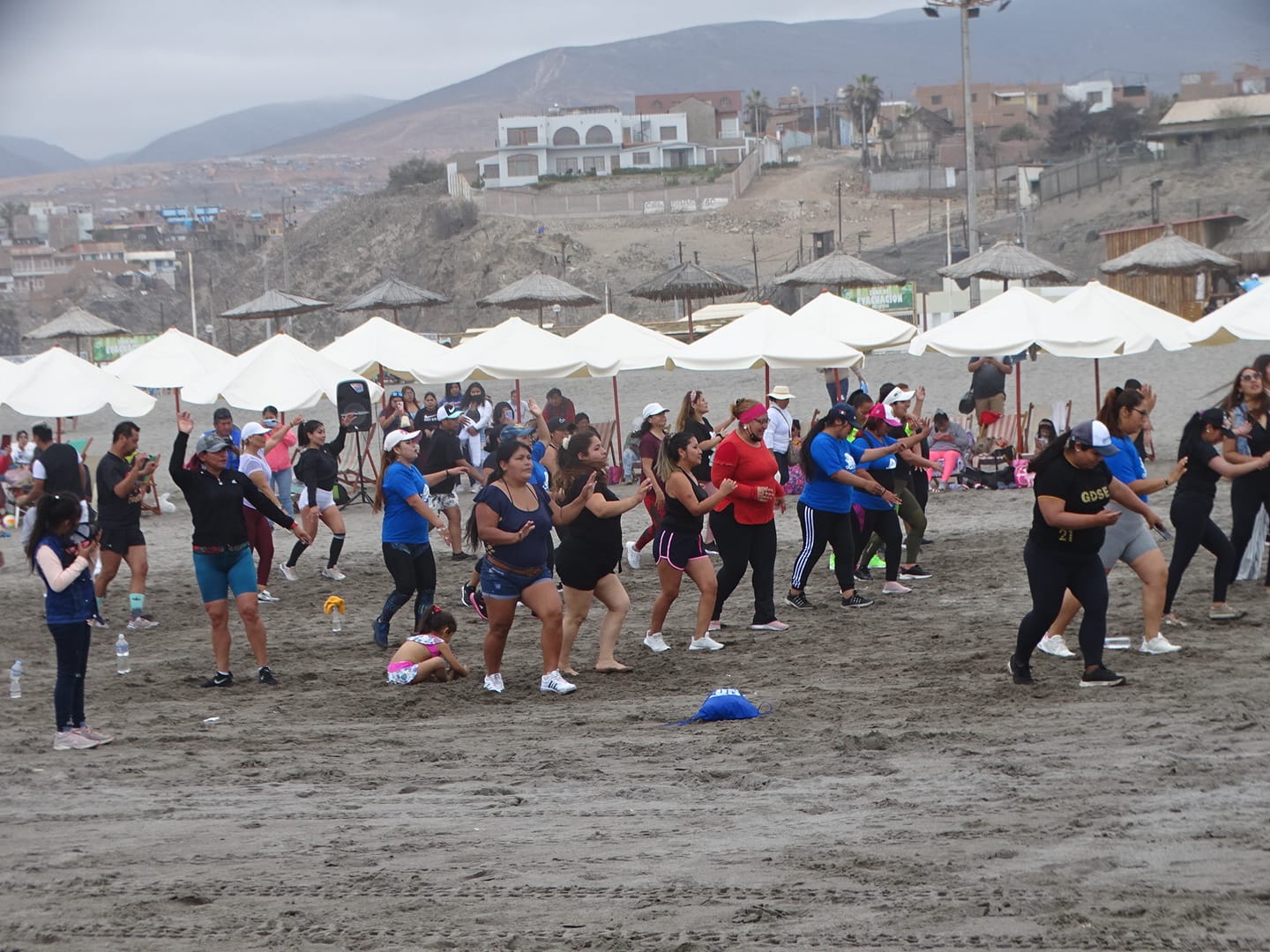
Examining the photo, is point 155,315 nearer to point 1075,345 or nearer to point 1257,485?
point 1075,345

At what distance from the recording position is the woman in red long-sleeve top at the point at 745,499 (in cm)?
983

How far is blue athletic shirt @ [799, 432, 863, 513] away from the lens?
10609 mm

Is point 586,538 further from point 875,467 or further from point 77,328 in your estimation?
point 77,328

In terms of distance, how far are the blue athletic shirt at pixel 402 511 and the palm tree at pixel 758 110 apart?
138 m

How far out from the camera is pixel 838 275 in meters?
26.0

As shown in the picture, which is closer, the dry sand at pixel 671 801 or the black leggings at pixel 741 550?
the dry sand at pixel 671 801

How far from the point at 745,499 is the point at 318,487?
5.06 meters

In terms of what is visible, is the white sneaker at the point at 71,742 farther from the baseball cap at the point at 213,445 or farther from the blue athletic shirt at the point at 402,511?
the blue athletic shirt at the point at 402,511

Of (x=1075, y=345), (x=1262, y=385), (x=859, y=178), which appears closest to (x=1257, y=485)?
(x=1262, y=385)

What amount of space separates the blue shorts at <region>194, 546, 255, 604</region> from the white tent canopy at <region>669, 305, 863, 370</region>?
11.2 metres

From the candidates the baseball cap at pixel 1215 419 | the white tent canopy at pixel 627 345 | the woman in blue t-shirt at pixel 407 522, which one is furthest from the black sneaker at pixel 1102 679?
the white tent canopy at pixel 627 345

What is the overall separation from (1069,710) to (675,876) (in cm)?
310

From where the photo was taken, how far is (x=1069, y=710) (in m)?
7.29

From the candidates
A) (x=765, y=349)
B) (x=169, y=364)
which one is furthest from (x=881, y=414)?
(x=169, y=364)
